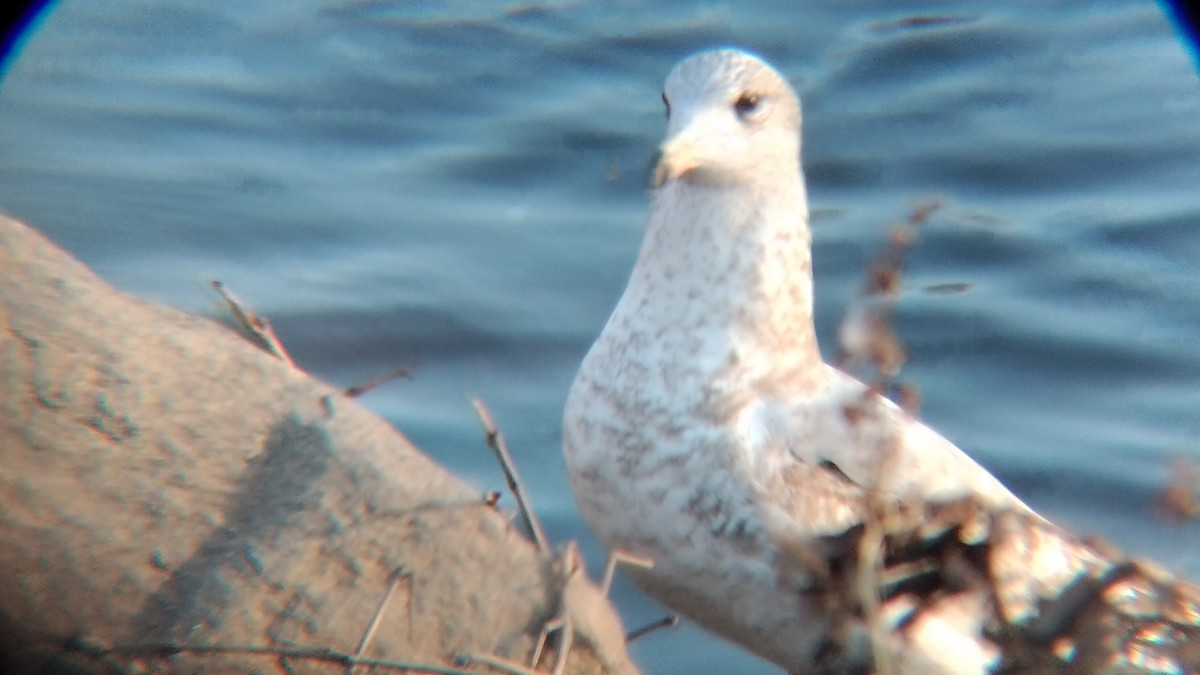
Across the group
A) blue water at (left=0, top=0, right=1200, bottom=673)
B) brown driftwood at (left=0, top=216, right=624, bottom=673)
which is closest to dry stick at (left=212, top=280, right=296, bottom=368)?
brown driftwood at (left=0, top=216, right=624, bottom=673)

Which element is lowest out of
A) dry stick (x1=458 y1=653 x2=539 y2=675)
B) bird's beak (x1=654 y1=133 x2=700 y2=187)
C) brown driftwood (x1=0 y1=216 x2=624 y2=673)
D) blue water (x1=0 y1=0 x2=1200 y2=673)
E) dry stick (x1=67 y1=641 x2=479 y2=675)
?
blue water (x1=0 y1=0 x2=1200 y2=673)

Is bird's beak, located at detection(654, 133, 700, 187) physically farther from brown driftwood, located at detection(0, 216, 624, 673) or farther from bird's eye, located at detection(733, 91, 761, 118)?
brown driftwood, located at detection(0, 216, 624, 673)

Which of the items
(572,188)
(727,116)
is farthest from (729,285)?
(572,188)

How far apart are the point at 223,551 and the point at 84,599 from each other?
19 cm

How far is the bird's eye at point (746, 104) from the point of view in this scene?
2543 mm

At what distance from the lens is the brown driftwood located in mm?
1866

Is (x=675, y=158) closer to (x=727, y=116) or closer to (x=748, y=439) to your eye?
(x=727, y=116)

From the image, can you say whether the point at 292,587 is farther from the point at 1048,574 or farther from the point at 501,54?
the point at 501,54

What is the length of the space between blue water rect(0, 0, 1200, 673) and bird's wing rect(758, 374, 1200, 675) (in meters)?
1.31

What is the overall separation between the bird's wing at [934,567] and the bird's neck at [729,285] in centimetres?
12

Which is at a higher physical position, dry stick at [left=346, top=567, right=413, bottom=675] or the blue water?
dry stick at [left=346, top=567, right=413, bottom=675]

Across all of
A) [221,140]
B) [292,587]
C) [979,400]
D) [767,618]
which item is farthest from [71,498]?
[221,140]

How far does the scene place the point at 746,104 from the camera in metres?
2.56

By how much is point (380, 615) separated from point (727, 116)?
44.1 inches
